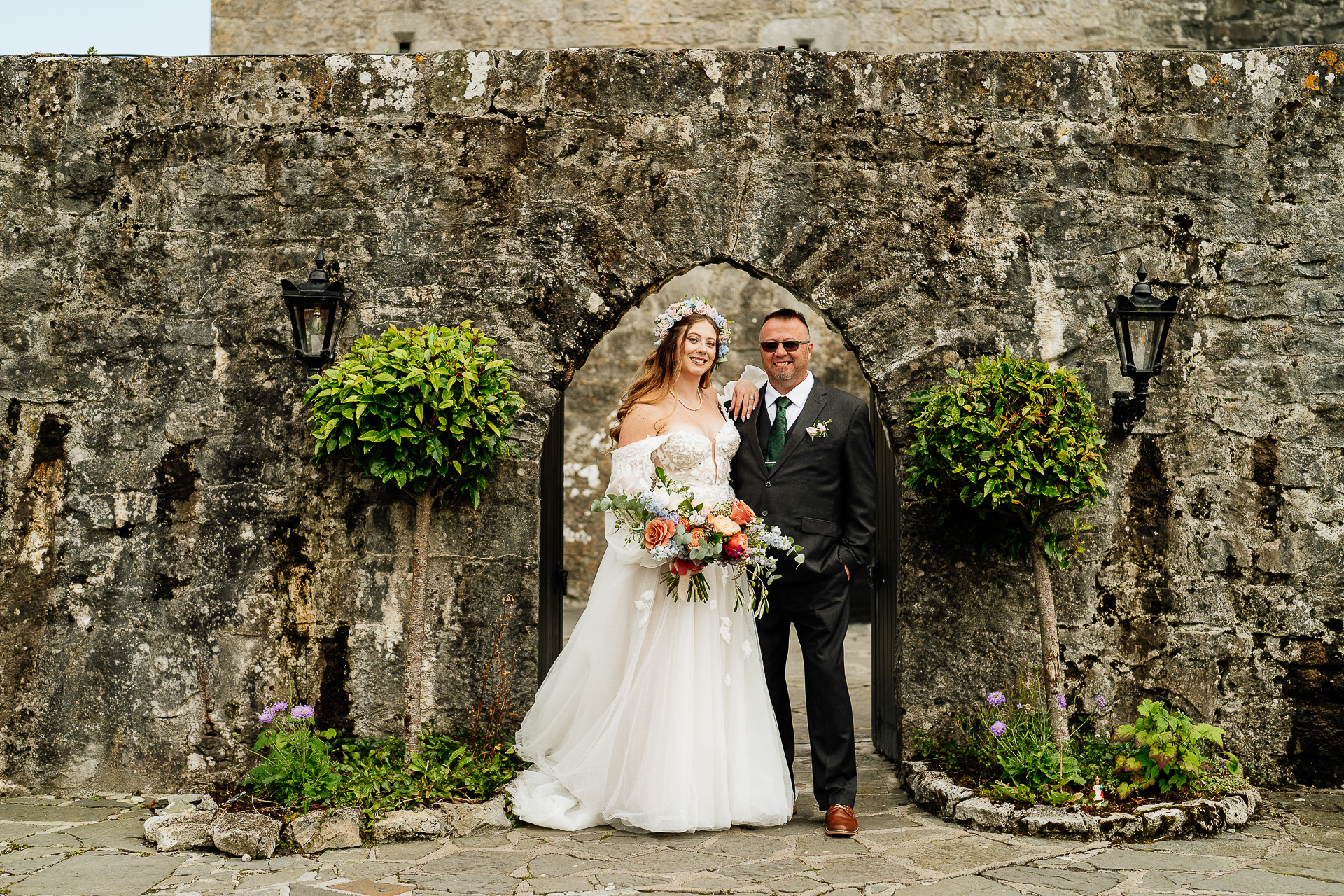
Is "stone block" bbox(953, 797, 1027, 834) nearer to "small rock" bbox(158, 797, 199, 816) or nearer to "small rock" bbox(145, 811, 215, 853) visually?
"small rock" bbox(145, 811, 215, 853)

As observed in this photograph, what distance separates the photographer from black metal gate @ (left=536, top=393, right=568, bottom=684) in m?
4.83

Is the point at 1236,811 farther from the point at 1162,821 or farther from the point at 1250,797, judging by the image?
the point at 1162,821

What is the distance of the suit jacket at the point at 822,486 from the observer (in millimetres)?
4098

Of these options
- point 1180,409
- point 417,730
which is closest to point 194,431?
point 417,730

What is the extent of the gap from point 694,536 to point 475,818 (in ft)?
4.51

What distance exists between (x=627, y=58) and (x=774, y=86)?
0.66 meters

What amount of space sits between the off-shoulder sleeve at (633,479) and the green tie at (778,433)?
0.42 m

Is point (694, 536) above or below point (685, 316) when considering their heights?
below

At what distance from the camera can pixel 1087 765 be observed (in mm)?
4242

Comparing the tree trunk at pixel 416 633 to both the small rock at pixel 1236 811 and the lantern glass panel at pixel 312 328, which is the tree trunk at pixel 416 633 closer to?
the lantern glass panel at pixel 312 328

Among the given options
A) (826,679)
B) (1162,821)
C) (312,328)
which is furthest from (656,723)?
(312,328)

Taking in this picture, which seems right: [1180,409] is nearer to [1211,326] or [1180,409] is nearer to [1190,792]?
[1211,326]

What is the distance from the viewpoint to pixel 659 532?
12.7ft

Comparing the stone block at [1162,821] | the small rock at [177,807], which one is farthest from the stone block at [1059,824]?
the small rock at [177,807]
